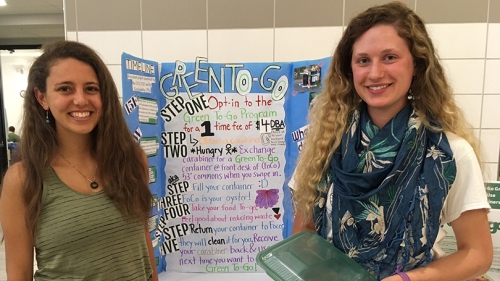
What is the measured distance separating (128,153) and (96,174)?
0.14 metres

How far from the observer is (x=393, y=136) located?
0.92 metres

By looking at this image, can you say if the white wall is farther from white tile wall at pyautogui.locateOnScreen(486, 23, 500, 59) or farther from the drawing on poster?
white tile wall at pyautogui.locateOnScreen(486, 23, 500, 59)

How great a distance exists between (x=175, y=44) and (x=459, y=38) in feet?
5.35

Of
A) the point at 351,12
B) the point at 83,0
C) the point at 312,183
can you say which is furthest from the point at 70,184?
the point at 351,12

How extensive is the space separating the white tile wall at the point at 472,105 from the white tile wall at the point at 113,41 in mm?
1900

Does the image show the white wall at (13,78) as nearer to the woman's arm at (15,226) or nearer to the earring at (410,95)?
the woman's arm at (15,226)

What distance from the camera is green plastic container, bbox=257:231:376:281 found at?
843 millimetres

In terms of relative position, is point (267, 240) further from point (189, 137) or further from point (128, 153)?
point (128, 153)

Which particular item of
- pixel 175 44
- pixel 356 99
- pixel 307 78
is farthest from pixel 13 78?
pixel 356 99

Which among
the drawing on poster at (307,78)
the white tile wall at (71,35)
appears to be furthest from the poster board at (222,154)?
the white tile wall at (71,35)

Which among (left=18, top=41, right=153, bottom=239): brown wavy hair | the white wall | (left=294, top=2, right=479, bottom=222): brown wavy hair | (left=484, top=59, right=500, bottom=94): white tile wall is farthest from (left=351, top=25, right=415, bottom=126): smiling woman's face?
the white wall

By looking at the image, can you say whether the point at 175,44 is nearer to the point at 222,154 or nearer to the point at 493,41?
the point at 222,154

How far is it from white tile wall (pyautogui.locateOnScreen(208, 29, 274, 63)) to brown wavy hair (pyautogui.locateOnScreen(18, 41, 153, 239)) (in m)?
0.91

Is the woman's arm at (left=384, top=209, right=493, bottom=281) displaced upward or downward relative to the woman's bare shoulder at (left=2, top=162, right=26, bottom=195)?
downward
